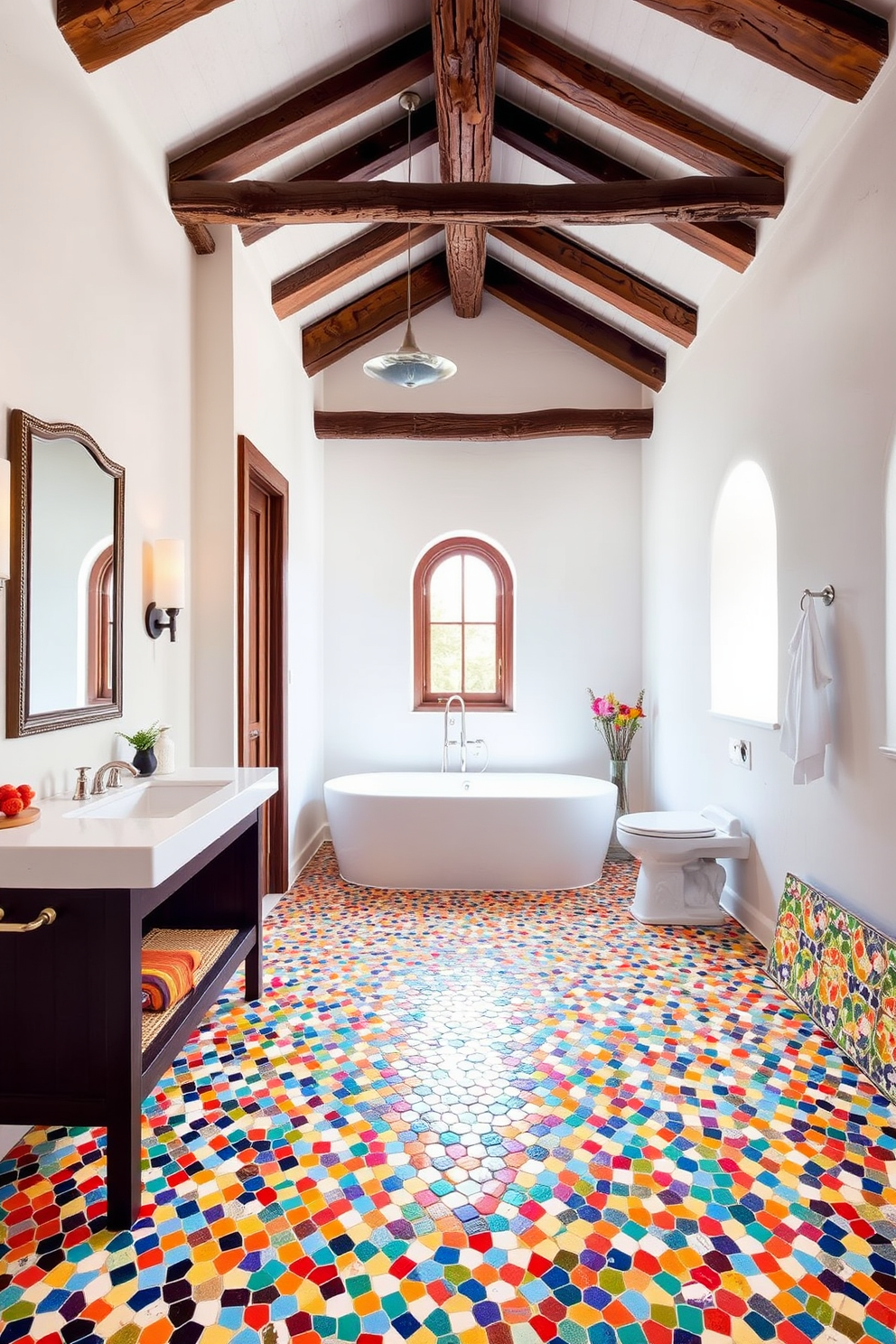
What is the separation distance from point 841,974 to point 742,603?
6.43 feet

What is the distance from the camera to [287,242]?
385 cm

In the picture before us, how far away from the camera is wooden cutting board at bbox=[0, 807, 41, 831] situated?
178cm

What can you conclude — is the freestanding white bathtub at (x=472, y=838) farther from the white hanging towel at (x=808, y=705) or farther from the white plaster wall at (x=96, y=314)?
the white hanging towel at (x=808, y=705)

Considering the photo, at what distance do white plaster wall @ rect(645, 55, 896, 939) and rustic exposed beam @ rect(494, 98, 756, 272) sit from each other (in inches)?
5.0

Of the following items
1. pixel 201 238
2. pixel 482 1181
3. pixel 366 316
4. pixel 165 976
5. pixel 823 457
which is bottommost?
pixel 482 1181

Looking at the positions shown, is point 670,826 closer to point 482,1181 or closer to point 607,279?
point 482,1181

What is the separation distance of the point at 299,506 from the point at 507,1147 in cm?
360

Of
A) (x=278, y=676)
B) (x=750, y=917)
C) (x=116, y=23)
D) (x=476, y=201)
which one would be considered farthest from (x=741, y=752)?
(x=116, y=23)

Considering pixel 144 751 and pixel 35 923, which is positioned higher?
pixel 144 751

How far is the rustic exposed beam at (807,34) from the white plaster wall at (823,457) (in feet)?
0.29

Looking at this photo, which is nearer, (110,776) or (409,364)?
(110,776)

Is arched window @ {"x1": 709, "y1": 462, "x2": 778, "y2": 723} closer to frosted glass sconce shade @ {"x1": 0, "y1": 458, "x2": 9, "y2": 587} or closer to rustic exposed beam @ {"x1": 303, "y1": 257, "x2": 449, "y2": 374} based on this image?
rustic exposed beam @ {"x1": 303, "y1": 257, "x2": 449, "y2": 374}

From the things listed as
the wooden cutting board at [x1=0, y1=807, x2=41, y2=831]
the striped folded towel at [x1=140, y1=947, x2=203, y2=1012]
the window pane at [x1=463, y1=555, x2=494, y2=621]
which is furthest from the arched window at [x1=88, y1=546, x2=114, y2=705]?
the window pane at [x1=463, y1=555, x2=494, y2=621]

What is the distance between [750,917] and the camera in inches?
141
